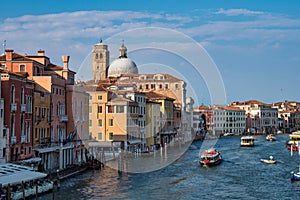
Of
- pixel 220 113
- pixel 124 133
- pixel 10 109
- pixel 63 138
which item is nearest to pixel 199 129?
pixel 220 113

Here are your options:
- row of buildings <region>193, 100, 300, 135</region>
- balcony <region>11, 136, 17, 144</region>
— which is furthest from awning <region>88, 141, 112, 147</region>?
row of buildings <region>193, 100, 300, 135</region>

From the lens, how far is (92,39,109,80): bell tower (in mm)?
59094

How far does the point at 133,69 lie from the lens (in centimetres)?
5159

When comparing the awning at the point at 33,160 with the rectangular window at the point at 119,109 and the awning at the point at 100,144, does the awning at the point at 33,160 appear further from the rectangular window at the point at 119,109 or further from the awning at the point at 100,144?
the rectangular window at the point at 119,109

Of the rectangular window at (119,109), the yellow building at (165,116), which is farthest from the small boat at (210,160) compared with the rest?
the yellow building at (165,116)

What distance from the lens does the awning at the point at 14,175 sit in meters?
12.3

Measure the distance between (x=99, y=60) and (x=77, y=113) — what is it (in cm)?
3732

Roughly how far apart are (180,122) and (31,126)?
28471 millimetres

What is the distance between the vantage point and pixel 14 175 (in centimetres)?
1295

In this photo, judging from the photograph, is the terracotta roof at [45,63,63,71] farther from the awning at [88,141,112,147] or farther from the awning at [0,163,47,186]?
the awning at [0,163,47,186]

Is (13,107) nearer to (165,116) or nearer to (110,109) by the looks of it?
(110,109)

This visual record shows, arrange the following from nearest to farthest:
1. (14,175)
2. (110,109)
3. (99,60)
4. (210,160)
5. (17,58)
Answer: (14,175) → (17,58) → (210,160) → (110,109) → (99,60)

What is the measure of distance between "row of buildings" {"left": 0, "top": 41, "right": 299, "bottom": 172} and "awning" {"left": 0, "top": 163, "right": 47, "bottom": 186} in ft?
7.01

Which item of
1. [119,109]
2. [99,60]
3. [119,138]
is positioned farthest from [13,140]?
[99,60]
